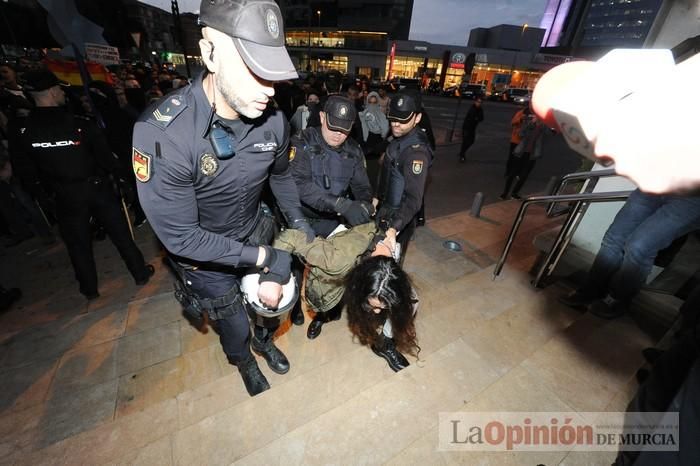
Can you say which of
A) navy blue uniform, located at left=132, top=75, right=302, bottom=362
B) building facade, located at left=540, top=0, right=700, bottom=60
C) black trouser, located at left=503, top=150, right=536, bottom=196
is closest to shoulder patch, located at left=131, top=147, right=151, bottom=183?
navy blue uniform, located at left=132, top=75, right=302, bottom=362

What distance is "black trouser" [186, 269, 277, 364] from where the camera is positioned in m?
1.91

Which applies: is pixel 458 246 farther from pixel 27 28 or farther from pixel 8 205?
pixel 27 28

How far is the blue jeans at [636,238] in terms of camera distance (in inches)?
92.8

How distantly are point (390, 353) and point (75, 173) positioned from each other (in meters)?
3.64

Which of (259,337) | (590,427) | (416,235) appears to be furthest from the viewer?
(416,235)

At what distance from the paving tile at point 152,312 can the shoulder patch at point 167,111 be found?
2286 mm

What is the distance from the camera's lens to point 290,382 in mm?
2322

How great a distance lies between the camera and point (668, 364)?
6.23ft

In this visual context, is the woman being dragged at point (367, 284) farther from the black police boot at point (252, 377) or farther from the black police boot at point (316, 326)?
the black police boot at point (252, 377)

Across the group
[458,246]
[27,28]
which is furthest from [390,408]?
[27,28]

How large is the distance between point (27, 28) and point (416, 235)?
1123 inches

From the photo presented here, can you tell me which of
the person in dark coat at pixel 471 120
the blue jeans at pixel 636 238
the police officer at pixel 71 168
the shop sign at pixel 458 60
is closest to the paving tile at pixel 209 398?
the police officer at pixel 71 168

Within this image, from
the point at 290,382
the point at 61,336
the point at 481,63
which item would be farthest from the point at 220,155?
the point at 481,63

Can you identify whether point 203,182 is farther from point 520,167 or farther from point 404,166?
point 520,167
